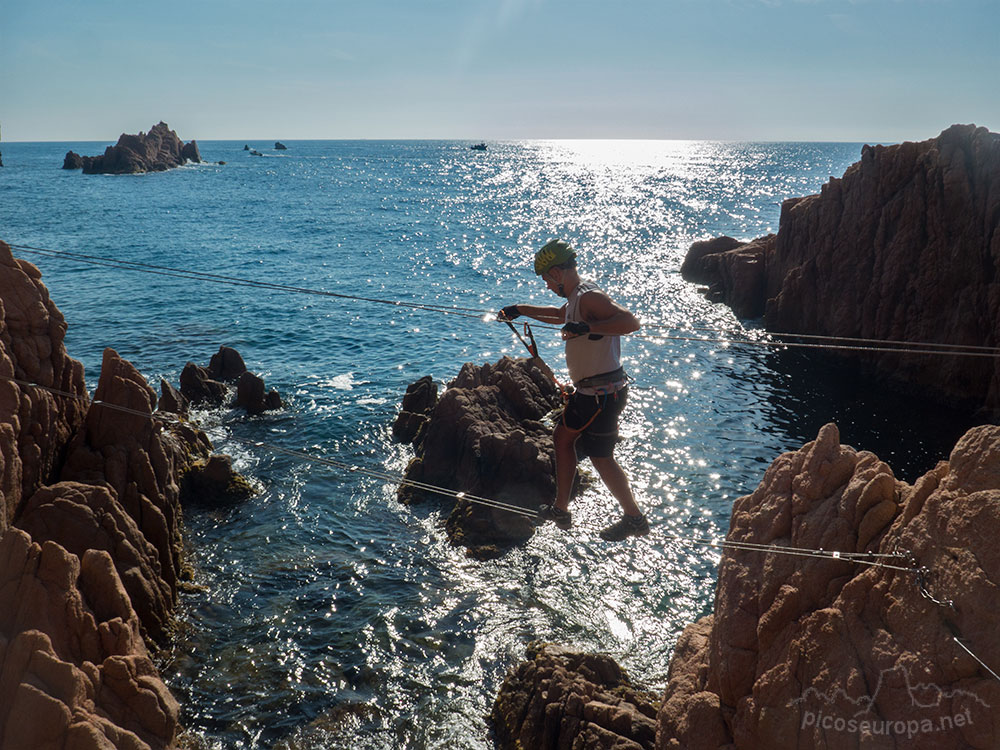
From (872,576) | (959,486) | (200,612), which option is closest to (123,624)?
(200,612)

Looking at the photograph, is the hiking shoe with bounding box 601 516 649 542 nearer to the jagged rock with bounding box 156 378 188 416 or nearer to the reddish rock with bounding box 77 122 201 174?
the jagged rock with bounding box 156 378 188 416

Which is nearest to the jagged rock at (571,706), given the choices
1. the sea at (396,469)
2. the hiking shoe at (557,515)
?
the sea at (396,469)

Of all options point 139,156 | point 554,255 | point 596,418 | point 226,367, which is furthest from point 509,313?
point 139,156

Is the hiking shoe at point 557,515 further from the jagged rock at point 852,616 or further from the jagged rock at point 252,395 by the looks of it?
the jagged rock at point 252,395

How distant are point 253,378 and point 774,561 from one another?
2328 centimetres

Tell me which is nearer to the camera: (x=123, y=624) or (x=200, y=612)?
(x=123, y=624)

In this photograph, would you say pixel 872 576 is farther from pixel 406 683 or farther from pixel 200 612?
pixel 200 612

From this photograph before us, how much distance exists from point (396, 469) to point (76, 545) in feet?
39.1

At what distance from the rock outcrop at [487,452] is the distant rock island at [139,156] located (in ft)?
494

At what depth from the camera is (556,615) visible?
1594 centimetres

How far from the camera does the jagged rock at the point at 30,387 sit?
40.0ft

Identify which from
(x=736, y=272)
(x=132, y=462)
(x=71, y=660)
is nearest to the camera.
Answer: (x=71, y=660)

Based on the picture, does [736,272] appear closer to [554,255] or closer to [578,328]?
[554,255]

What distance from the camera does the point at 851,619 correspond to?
7.56m
